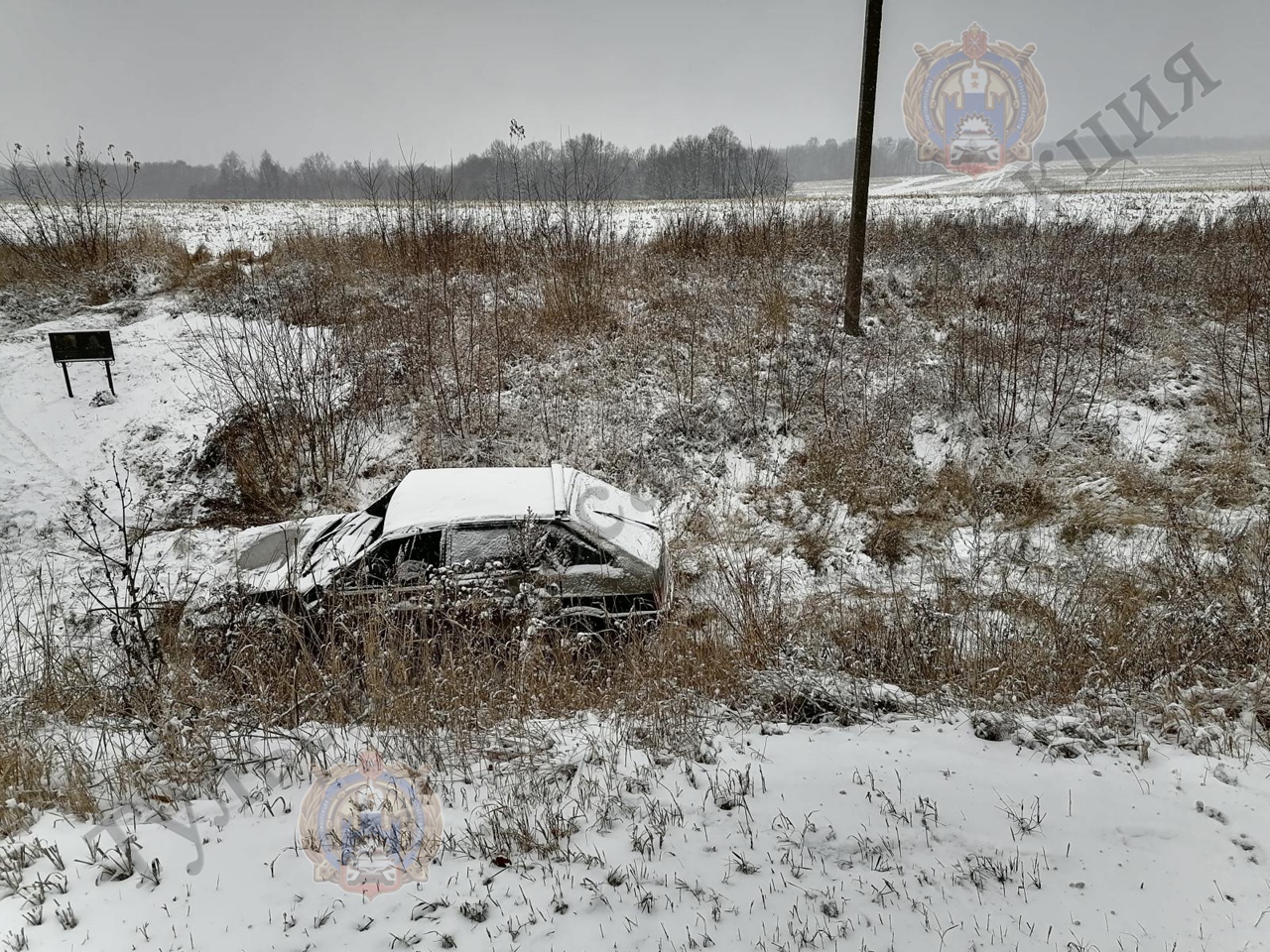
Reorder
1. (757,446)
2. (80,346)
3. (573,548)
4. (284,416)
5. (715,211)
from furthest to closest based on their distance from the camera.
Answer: (715,211), (757,446), (80,346), (284,416), (573,548)

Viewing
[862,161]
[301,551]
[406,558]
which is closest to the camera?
[406,558]

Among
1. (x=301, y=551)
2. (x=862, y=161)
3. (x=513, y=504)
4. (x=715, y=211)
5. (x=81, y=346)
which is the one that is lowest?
(x=301, y=551)

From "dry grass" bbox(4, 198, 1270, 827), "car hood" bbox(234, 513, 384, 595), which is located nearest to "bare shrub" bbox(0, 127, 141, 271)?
"dry grass" bbox(4, 198, 1270, 827)

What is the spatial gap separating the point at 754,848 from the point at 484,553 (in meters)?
2.88

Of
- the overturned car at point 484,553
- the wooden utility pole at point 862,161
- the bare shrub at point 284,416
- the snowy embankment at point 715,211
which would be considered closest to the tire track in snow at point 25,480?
the bare shrub at point 284,416

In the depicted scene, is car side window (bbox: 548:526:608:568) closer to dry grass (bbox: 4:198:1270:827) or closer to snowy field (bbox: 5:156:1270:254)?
dry grass (bbox: 4:198:1270:827)

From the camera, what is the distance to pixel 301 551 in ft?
18.1

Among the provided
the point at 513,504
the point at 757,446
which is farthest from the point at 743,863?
the point at 757,446

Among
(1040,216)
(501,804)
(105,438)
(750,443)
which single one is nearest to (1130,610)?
(501,804)

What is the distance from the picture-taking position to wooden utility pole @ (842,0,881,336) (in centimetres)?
1059

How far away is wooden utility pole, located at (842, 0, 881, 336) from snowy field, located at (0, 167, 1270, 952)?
30.7 ft

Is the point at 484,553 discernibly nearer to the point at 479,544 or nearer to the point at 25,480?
the point at 479,544

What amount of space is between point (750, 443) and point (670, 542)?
10.1 ft

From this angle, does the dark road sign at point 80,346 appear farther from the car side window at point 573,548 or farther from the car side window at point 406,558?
the car side window at point 573,548
